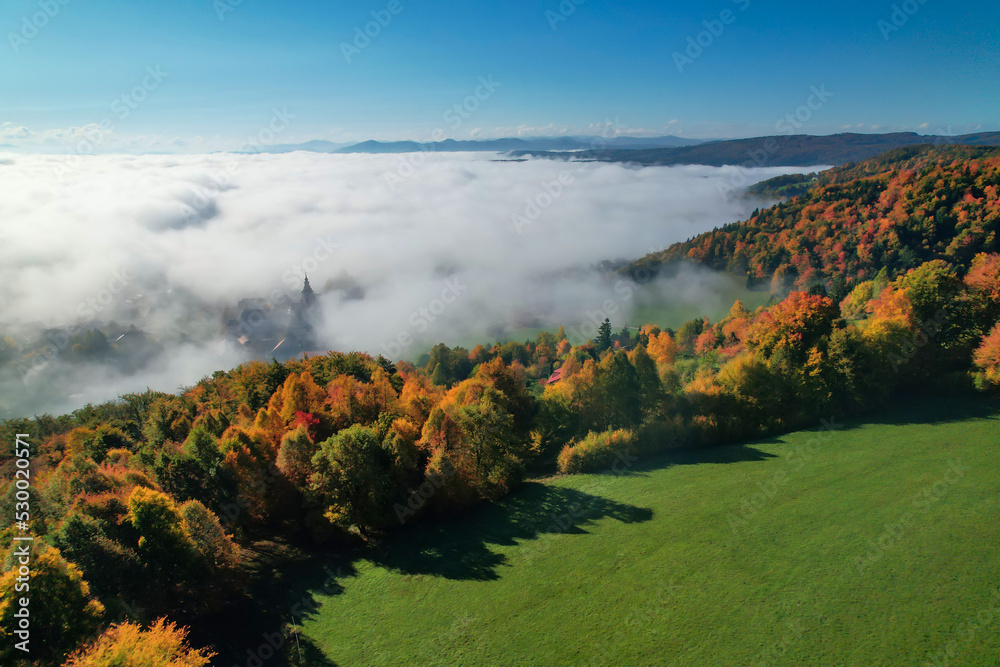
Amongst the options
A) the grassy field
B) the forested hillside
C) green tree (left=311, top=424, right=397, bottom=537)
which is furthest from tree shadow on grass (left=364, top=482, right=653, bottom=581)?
the forested hillside

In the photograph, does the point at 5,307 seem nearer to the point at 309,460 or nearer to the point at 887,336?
the point at 309,460

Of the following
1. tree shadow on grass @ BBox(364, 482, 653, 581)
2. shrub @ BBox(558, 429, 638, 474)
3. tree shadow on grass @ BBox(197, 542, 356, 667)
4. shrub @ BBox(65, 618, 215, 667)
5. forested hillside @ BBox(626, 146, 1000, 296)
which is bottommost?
tree shadow on grass @ BBox(197, 542, 356, 667)

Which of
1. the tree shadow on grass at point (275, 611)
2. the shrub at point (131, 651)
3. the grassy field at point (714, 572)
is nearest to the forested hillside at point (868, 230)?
the grassy field at point (714, 572)

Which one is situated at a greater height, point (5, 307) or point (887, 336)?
point (887, 336)

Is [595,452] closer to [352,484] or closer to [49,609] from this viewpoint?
[352,484]

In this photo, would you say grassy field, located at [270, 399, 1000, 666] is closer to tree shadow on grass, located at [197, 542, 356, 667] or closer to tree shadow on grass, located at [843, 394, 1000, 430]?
tree shadow on grass, located at [197, 542, 356, 667]

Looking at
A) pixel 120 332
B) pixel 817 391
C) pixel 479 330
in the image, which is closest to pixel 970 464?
pixel 817 391

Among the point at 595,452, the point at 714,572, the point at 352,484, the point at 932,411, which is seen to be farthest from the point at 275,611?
the point at 932,411
